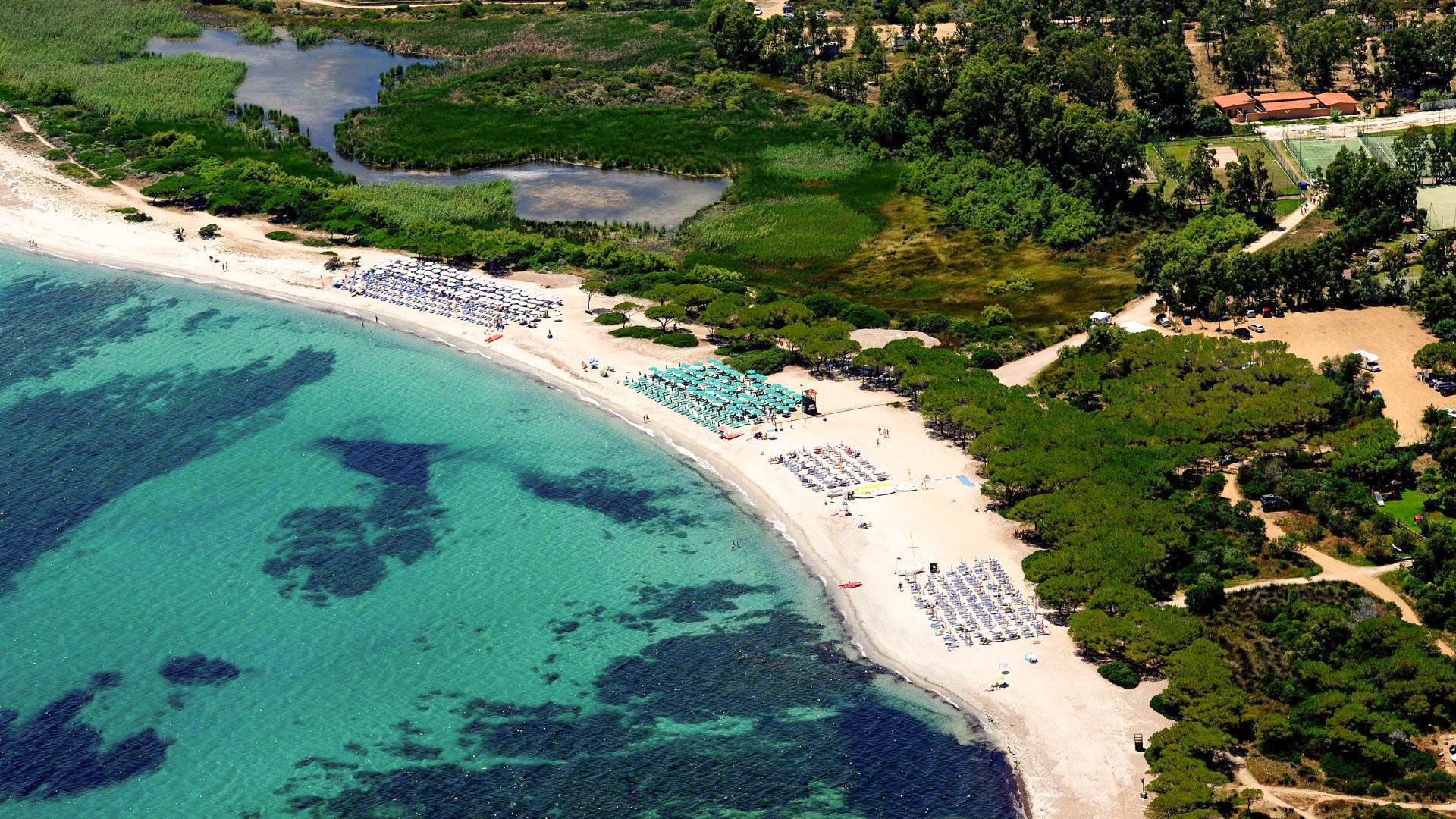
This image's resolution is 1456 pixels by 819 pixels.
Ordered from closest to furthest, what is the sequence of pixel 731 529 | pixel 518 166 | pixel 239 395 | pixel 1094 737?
1. pixel 1094 737
2. pixel 731 529
3. pixel 239 395
4. pixel 518 166

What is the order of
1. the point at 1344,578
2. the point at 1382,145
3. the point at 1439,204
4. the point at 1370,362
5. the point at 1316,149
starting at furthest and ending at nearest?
the point at 1316,149 → the point at 1382,145 → the point at 1439,204 → the point at 1370,362 → the point at 1344,578

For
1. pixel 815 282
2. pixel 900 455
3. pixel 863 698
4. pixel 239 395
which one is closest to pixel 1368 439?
pixel 900 455

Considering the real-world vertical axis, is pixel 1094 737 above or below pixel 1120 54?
below

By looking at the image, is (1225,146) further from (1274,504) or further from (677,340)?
(1274,504)

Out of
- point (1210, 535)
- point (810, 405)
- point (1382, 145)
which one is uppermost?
point (1382, 145)

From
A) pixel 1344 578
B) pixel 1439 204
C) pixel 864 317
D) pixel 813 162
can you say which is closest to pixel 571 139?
pixel 813 162

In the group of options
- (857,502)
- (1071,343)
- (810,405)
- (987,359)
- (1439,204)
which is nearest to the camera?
(857,502)

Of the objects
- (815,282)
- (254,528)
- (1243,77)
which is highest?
(1243,77)

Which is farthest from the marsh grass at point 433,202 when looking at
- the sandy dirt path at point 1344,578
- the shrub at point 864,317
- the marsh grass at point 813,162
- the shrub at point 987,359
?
the sandy dirt path at point 1344,578

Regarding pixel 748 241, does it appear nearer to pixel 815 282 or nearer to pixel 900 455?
pixel 815 282
